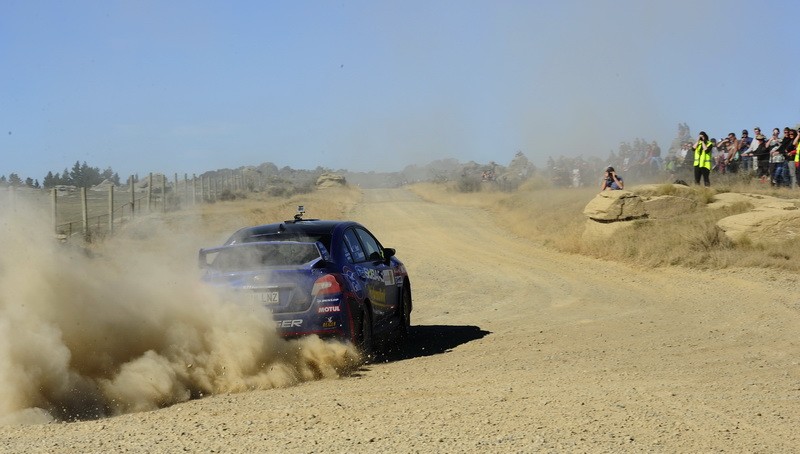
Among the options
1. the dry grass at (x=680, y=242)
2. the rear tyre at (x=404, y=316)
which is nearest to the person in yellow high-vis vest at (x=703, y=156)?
the dry grass at (x=680, y=242)

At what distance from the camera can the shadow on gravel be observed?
10664 mm

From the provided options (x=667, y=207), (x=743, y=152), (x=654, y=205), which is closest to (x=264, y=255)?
(x=654, y=205)

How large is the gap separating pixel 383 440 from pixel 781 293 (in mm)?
10803

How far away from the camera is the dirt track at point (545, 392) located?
5969 mm

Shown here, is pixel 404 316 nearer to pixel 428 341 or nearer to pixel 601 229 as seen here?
pixel 428 341

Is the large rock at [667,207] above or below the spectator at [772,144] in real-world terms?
below

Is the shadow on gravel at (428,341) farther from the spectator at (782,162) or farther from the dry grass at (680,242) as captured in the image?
the spectator at (782,162)

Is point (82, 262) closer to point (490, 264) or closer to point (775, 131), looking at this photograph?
point (490, 264)

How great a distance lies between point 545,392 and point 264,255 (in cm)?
361

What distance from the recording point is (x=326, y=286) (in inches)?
364

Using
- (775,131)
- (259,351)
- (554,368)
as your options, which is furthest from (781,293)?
(775,131)

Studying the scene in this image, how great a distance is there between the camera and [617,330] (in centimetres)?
1185

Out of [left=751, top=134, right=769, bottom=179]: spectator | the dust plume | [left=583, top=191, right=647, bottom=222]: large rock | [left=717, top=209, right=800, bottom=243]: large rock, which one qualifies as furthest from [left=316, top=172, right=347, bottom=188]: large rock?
the dust plume

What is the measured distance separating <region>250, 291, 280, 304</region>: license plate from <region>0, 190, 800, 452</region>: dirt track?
1122 millimetres
